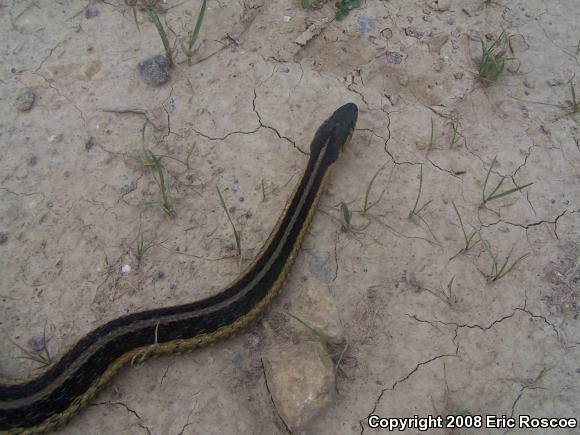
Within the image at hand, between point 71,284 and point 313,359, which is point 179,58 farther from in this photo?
point 313,359

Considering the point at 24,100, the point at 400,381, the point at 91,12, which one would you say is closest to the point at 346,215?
the point at 400,381

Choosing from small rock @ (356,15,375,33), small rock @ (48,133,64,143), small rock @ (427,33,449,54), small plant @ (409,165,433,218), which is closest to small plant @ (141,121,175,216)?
small rock @ (48,133,64,143)

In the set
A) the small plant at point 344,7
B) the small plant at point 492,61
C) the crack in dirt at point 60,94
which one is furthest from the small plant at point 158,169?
the small plant at point 492,61

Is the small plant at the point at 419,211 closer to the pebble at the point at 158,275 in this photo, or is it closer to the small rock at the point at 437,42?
the small rock at the point at 437,42

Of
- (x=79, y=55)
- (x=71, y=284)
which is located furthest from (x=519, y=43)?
(x=71, y=284)

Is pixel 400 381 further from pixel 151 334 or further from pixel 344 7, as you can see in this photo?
pixel 344 7

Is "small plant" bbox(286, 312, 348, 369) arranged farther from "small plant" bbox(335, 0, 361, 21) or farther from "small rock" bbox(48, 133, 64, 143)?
"small plant" bbox(335, 0, 361, 21)

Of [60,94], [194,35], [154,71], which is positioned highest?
[194,35]
